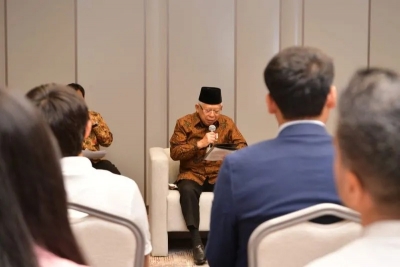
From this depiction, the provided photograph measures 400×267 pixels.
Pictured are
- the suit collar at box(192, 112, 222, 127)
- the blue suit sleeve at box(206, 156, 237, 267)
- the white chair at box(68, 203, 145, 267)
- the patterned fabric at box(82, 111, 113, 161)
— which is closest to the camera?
the white chair at box(68, 203, 145, 267)

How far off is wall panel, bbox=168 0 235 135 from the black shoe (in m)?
1.52

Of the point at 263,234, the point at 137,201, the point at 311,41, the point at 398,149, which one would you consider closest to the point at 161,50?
the point at 311,41

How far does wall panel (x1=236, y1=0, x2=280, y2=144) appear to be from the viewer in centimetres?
510

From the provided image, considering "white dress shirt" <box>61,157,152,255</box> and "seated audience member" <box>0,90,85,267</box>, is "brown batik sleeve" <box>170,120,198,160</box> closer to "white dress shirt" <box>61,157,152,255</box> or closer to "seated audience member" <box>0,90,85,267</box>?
"white dress shirt" <box>61,157,152,255</box>

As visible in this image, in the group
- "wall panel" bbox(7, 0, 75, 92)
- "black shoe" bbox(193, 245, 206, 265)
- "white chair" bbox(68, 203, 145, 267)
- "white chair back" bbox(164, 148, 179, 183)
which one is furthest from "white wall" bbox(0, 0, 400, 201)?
"white chair" bbox(68, 203, 145, 267)

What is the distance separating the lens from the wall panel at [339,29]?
5.18 meters

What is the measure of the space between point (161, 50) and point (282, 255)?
12.7 ft

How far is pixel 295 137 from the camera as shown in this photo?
1632 mm

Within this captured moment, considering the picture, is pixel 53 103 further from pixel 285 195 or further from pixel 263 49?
pixel 263 49

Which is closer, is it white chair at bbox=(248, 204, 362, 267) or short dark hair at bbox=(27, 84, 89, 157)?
white chair at bbox=(248, 204, 362, 267)

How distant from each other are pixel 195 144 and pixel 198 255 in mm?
861

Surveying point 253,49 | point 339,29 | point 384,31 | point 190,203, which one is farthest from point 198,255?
point 384,31

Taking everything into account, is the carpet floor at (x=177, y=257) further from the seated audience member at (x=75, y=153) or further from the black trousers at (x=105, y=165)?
the seated audience member at (x=75, y=153)

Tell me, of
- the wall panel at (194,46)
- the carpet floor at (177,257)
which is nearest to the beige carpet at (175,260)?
the carpet floor at (177,257)
